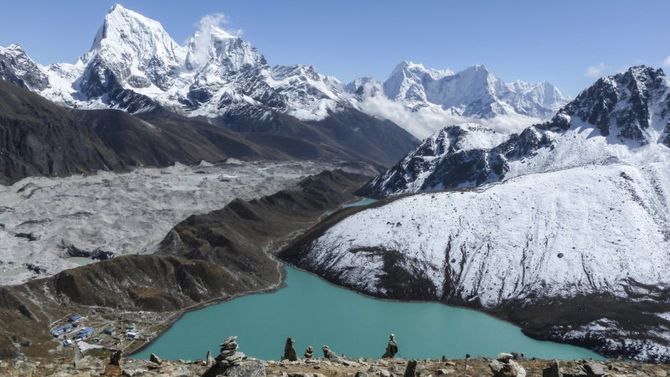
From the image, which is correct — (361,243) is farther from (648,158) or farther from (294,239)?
(648,158)

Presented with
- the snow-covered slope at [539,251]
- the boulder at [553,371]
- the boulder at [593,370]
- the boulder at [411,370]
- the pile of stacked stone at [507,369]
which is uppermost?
the snow-covered slope at [539,251]

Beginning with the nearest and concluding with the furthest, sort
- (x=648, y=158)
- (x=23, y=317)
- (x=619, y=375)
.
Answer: (x=619, y=375) < (x=23, y=317) < (x=648, y=158)

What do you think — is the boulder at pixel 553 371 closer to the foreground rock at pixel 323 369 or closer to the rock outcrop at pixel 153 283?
the foreground rock at pixel 323 369

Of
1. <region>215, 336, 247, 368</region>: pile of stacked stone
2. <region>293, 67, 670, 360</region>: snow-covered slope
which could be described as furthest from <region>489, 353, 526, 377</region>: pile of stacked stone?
<region>293, 67, 670, 360</region>: snow-covered slope

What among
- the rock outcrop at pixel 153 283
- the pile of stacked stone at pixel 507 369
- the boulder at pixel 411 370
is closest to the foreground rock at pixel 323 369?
the boulder at pixel 411 370

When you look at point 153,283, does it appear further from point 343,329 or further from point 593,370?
point 593,370

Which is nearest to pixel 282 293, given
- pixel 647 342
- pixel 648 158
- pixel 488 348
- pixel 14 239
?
pixel 488 348
